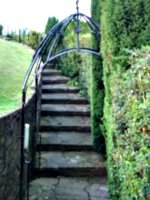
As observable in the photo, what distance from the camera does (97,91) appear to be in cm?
693

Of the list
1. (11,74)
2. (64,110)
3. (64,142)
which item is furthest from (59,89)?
(64,142)

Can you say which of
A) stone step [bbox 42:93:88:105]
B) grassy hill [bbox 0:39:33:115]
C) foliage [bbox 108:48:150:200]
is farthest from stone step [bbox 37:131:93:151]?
foliage [bbox 108:48:150:200]

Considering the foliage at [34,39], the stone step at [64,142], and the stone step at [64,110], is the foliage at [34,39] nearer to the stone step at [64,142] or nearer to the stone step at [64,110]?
the stone step at [64,110]

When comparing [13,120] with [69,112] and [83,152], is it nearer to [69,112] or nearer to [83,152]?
[83,152]

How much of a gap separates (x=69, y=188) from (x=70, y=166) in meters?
0.64

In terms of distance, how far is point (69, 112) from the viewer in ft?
27.9

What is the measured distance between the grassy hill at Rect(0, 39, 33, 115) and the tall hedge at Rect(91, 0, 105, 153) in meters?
1.48

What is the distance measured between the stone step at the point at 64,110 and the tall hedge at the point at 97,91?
4.87 ft

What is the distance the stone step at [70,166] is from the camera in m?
6.55

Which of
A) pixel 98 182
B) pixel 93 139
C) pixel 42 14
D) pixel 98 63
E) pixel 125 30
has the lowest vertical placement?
pixel 98 182

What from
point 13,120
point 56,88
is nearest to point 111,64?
point 13,120

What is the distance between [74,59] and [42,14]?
6.08 metres

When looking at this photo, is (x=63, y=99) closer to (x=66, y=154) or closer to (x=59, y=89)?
(x=59, y=89)

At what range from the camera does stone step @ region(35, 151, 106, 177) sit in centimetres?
655
